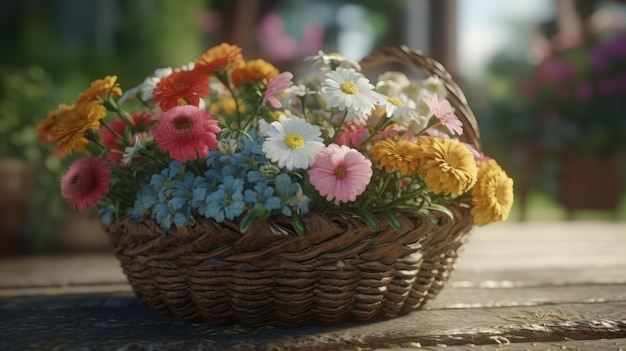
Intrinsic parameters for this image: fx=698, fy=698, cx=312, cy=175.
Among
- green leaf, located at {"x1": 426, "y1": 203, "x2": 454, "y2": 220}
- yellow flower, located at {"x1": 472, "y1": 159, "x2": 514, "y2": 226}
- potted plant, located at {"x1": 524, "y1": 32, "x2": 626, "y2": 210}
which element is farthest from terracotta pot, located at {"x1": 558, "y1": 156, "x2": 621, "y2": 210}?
green leaf, located at {"x1": 426, "y1": 203, "x2": 454, "y2": 220}

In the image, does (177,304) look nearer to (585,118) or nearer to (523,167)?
(523,167)

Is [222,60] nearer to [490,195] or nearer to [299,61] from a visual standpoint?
[490,195]

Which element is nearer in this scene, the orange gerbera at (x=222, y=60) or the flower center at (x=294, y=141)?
the flower center at (x=294, y=141)

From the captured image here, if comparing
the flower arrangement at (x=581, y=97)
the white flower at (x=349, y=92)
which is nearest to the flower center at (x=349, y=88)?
the white flower at (x=349, y=92)

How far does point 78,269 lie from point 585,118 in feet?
10.1

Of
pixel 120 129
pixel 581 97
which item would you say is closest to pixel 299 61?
pixel 581 97

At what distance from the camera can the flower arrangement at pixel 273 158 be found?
0.97 metres

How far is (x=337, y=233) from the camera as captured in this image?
99cm

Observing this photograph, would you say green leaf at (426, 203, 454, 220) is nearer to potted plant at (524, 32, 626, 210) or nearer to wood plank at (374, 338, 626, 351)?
wood plank at (374, 338, 626, 351)

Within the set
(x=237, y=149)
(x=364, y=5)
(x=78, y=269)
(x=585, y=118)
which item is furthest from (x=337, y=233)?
(x=364, y=5)

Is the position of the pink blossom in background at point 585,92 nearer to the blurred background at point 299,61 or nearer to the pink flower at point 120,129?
the blurred background at point 299,61

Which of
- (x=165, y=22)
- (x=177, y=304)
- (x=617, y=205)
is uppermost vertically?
(x=165, y=22)

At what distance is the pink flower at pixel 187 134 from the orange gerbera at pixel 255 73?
0.19 m

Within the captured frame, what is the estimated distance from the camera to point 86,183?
1.08m
